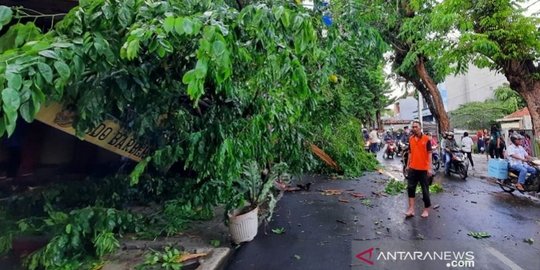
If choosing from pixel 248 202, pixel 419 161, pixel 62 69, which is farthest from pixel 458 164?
pixel 62 69

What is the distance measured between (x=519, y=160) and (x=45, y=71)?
8.70 meters

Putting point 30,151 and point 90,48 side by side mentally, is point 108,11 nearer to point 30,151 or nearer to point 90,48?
point 90,48

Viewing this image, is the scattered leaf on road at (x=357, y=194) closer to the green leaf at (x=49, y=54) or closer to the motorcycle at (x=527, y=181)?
the motorcycle at (x=527, y=181)

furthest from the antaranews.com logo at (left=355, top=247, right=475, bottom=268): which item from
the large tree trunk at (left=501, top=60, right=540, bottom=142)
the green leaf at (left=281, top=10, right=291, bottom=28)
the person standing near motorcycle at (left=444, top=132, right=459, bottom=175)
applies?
the person standing near motorcycle at (left=444, top=132, right=459, bottom=175)

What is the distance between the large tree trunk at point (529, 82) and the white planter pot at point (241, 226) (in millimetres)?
6639

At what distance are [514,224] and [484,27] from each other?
14.5ft

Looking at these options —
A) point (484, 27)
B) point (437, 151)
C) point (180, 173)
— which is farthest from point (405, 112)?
point (180, 173)

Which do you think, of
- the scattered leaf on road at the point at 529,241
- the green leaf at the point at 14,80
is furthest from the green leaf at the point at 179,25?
the scattered leaf on road at the point at 529,241

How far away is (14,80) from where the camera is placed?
167cm

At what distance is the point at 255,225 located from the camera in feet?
→ 15.0

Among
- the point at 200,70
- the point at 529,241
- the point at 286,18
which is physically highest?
the point at 286,18

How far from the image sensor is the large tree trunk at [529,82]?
6844 millimetres

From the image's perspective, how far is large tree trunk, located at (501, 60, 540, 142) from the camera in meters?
6.84

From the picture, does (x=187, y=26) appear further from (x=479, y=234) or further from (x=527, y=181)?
(x=527, y=181)
